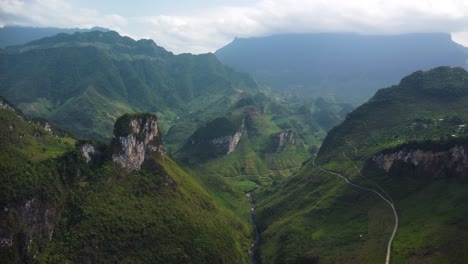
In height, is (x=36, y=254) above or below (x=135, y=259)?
above

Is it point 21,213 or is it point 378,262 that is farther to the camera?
point 378,262

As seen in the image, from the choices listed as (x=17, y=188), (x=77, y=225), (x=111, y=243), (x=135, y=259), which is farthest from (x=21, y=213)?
(x=135, y=259)

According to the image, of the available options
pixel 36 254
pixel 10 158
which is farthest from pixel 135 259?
pixel 10 158

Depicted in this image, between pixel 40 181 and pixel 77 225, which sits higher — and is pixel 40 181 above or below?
above

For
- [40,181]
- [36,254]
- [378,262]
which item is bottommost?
[378,262]

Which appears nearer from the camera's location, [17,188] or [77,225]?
[17,188]

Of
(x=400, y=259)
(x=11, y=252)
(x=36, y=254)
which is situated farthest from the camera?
(x=400, y=259)

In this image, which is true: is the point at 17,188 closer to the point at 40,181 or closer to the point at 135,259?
the point at 40,181

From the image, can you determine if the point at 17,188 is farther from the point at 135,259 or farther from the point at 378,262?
the point at 378,262

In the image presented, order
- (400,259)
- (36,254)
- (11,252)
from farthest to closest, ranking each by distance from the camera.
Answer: (400,259) < (36,254) < (11,252)
